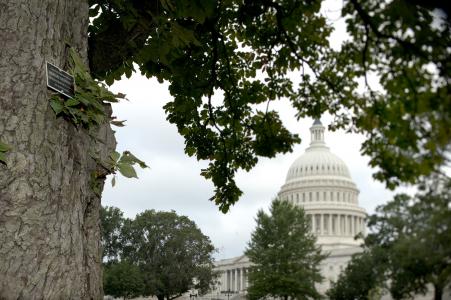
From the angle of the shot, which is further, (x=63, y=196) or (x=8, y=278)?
(x=63, y=196)

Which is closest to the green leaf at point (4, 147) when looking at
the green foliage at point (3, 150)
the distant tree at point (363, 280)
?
the green foliage at point (3, 150)

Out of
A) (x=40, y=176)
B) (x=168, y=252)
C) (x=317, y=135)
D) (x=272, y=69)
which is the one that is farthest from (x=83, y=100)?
(x=317, y=135)

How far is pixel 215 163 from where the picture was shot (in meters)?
10.7

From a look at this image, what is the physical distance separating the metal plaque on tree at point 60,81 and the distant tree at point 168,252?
5824 centimetres

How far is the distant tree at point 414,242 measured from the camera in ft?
66.5

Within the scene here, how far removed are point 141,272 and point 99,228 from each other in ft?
198

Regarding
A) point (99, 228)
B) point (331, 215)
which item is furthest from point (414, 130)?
point (331, 215)

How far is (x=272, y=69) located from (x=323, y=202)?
339ft

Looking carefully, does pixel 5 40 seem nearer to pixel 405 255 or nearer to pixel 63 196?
pixel 63 196

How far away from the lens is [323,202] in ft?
365

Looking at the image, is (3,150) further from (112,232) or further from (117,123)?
(112,232)

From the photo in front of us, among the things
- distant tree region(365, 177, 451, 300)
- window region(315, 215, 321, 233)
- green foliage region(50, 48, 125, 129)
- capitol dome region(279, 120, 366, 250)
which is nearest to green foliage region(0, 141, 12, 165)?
green foliage region(50, 48, 125, 129)

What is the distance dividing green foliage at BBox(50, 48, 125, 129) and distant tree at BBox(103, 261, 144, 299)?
56667 mm

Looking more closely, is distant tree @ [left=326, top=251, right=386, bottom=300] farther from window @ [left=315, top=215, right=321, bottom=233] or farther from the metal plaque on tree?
window @ [left=315, top=215, right=321, bottom=233]
